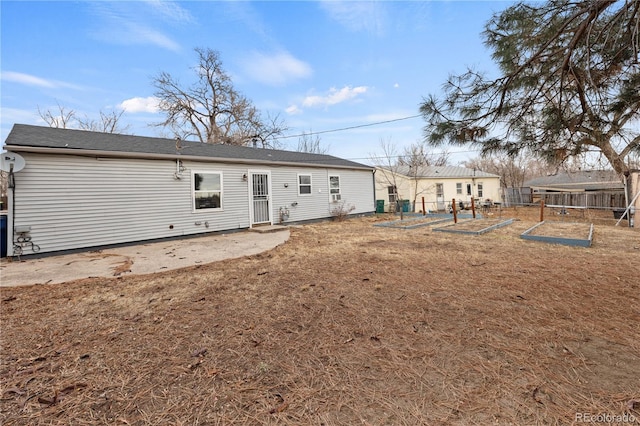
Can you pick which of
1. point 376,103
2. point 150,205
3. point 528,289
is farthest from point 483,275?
point 376,103

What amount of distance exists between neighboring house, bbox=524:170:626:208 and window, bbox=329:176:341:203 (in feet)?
26.2

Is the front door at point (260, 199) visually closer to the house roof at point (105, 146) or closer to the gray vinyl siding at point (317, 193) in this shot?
the gray vinyl siding at point (317, 193)

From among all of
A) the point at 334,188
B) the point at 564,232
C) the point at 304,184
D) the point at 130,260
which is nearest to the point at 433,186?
the point at 334,188

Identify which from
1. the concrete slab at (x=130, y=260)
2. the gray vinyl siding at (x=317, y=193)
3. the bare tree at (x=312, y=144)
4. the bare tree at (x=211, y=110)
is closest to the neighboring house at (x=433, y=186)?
the gray vinyl siding at (x=317, y=193)

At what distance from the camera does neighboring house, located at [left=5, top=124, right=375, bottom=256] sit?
628cm

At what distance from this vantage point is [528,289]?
3475 millimetres

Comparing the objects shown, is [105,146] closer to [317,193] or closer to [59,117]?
[317,193]

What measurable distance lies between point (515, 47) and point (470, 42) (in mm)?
585

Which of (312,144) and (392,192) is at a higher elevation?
(312,144)

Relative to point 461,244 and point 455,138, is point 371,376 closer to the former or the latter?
point 455,138

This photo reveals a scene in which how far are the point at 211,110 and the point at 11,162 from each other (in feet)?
53.9

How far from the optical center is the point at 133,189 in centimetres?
757

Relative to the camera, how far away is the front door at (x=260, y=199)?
33.5 feet

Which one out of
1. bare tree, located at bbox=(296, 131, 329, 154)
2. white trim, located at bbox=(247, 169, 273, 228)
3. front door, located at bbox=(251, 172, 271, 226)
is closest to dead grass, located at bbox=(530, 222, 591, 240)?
white trim, located at bbox=(247, 169, 273, 228)
